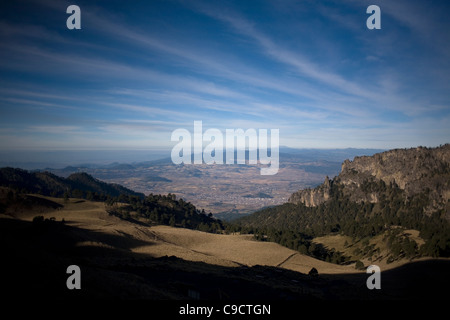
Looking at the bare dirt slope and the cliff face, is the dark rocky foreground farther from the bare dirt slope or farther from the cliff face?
the cliff face

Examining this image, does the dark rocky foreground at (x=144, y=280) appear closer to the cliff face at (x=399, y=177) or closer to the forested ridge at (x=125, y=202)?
the forested ridge at (x=125, y=202)

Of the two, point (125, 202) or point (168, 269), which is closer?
point (168, 269)

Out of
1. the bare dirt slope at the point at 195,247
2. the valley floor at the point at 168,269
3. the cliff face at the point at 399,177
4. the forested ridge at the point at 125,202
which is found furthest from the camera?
the cliff face at the point at 399,177

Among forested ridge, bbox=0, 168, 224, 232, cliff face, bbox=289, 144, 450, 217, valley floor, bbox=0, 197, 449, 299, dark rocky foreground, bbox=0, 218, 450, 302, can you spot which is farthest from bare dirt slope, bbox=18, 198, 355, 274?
cliff face, bbox=289, 144, 450, 217

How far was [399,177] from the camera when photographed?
379 feet

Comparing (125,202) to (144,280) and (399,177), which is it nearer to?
(144,280)

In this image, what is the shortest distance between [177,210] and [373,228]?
68.7 metres

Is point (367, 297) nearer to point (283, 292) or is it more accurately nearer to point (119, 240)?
point (283, 292)

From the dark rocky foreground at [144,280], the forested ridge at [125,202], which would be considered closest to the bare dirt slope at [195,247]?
the dark rocky foreground at [144,280]

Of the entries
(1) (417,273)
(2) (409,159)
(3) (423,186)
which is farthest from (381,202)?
(1) (417,273)

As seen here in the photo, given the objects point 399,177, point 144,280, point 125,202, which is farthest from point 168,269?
point 399,177

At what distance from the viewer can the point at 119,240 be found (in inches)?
1578

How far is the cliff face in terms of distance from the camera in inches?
3856

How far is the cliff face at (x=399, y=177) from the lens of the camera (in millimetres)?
97938
